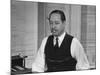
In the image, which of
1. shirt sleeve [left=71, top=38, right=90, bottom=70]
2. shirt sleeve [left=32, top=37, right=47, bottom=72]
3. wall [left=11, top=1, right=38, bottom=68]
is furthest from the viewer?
shirt sleeve [left=71, top=38, right=90, bottom=70]

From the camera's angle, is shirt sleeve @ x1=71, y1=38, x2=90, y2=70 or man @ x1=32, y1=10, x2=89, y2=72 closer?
man @ x1=32, y1=10, x2=89, y2=72

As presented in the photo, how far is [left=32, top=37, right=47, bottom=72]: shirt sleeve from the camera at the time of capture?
2926 millimetres

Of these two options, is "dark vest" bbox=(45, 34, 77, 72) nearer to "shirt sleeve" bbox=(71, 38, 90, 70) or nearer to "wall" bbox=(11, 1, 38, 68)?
"shirt sleeve" bbox=(71, 38, 90, 70)

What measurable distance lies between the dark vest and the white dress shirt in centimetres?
5

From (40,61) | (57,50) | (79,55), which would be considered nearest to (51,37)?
(57,50)

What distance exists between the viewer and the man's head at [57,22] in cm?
298

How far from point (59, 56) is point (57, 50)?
0.29ft

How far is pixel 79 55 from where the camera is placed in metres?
3.13

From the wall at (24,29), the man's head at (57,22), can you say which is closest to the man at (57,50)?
the man's head at (57,22)

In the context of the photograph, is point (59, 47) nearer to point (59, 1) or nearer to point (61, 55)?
point (61, 55)

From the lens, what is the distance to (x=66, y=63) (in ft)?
9.96

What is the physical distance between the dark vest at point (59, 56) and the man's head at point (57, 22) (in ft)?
0.31

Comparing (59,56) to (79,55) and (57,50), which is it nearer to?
(57,50)

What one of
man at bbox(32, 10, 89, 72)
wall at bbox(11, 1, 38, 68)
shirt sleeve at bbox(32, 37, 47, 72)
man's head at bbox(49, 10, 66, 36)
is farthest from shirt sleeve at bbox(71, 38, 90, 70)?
wall at bbox(11, 1, 38, 68)
